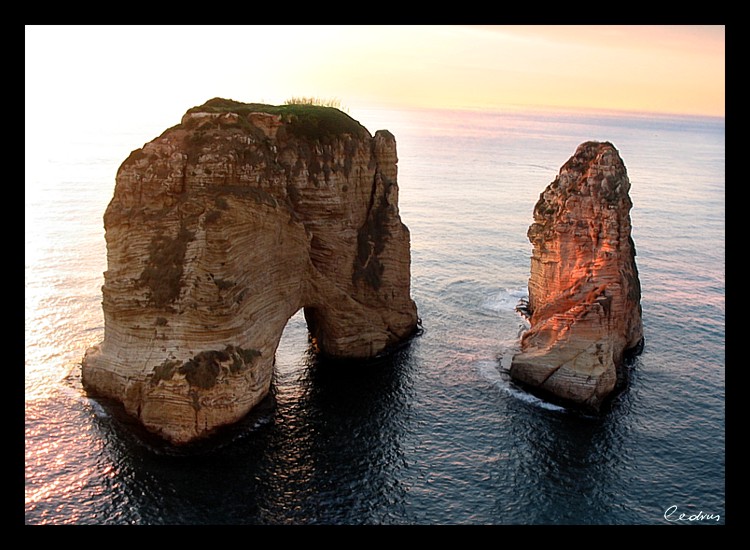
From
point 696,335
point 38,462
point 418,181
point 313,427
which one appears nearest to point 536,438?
point 313,427

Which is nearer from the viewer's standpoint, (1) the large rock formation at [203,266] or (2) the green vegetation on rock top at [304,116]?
(1) the large rock formation at [203,266]

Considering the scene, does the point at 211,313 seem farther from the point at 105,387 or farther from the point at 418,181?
the point at 418,181
